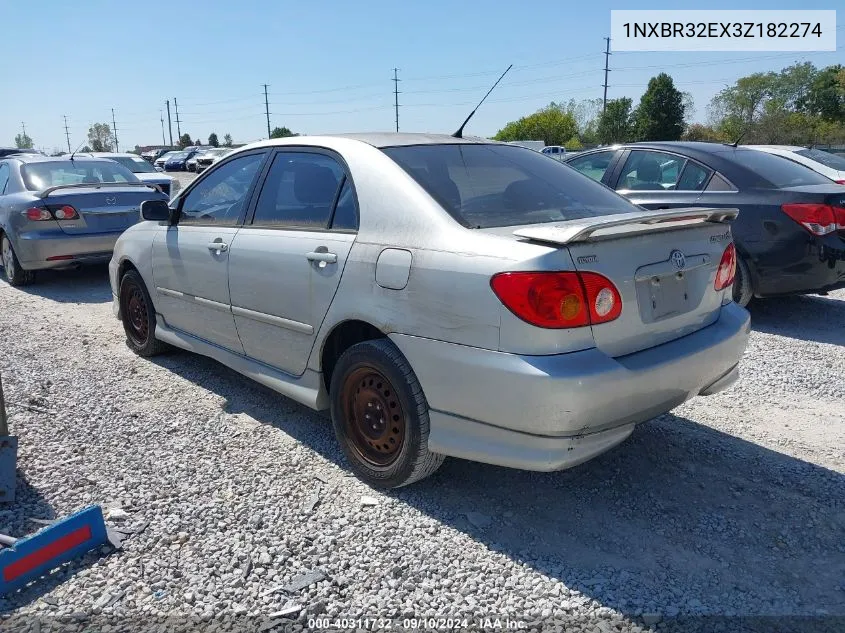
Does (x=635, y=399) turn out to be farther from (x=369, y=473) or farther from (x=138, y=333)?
(x=138, y=333)

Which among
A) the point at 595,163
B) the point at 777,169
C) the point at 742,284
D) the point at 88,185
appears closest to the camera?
the point at 742,284

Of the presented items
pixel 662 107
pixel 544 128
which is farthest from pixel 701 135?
pixel 544 128

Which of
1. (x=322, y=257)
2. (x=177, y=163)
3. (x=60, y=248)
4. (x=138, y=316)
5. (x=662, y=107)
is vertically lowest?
(x=138, y=316)

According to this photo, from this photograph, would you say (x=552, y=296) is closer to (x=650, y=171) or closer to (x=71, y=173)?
(x=650, y=171)

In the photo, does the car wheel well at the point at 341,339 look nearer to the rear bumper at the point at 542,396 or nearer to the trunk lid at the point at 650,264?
the rear bumper at the point at 542,396

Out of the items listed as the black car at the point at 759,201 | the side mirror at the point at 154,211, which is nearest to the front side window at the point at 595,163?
the black car at the point at 759,201

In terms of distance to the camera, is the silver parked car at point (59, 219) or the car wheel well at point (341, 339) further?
the silver parked car at point (59, 219)

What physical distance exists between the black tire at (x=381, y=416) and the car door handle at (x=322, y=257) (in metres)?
0.44

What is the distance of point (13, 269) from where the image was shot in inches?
331

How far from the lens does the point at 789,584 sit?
258 centimetres

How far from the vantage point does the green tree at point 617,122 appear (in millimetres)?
65812

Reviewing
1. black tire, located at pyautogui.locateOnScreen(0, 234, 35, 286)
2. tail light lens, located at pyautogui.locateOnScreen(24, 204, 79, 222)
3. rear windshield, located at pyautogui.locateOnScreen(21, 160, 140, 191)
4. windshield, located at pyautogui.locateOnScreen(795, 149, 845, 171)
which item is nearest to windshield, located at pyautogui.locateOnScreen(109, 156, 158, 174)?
rear windshield, located at pyautogui.locateOnScreen(21, 160, 140, 191)

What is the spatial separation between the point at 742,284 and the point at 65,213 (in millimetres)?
7219

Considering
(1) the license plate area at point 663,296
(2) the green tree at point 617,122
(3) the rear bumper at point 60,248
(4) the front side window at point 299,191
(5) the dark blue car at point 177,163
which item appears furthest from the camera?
(2) the green tree at point 617,122
